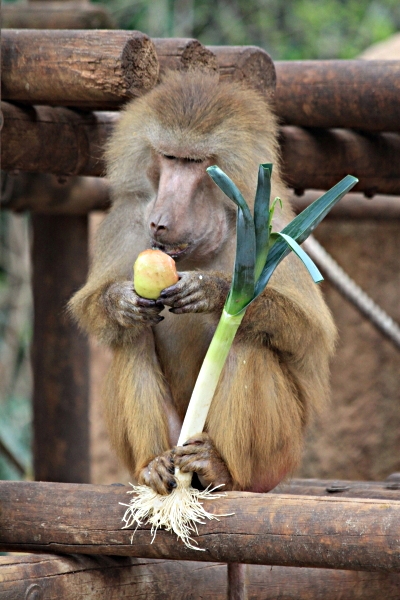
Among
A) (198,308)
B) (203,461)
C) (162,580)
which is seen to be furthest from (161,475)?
(198,308)

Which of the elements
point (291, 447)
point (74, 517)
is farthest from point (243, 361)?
point (74, 517)

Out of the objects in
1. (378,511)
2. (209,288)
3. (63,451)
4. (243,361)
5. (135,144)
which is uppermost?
(135,144)

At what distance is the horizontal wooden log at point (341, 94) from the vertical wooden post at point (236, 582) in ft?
6.38

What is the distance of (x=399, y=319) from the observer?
682 centimetres

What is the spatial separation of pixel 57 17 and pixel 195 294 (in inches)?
123

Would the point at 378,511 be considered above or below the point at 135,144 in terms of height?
below

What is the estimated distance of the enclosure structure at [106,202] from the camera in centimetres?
257

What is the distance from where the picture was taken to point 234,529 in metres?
2.66

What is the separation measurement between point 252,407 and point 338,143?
1654 mm

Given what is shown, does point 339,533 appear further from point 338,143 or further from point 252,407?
point 338,143

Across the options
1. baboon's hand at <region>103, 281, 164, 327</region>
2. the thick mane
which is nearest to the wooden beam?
the thick mane

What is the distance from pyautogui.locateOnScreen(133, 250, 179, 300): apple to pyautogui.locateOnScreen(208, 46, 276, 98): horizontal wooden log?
42.8 inches

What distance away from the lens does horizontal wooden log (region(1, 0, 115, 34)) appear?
549cm

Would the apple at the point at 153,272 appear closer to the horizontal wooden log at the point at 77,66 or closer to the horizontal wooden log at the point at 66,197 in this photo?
the horizontal wooden log at the point at 77,66
